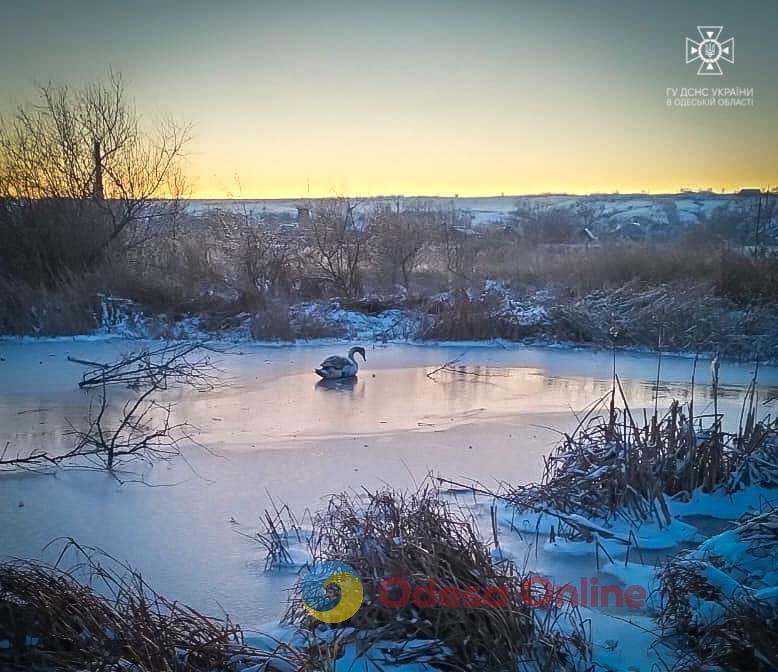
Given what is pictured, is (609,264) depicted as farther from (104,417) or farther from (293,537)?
→ (293,537)

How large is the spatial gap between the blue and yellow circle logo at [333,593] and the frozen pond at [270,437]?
29cm

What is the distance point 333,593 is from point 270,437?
3.14 meters

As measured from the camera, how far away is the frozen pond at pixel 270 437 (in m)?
3.76

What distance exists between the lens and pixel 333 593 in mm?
2918

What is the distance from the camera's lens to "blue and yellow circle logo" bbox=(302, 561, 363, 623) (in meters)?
2.82

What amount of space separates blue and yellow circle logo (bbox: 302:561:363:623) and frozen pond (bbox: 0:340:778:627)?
0.29 meters

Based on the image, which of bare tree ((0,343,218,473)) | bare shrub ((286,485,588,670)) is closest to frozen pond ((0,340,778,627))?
bare tree ((0,343,218,473))

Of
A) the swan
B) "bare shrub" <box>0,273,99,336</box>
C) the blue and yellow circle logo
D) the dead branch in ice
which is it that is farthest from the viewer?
"bare shrub" <box>0,273,99,336</box>

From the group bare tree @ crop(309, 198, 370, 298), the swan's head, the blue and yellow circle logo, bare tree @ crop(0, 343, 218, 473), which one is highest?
bare tree @ crop(309, 198, 370, 298)

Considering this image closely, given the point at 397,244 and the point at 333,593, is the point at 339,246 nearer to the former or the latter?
the point at 397,244

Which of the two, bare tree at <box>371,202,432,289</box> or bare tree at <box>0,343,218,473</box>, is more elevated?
bare tree at <box>371,202,432,289</box>

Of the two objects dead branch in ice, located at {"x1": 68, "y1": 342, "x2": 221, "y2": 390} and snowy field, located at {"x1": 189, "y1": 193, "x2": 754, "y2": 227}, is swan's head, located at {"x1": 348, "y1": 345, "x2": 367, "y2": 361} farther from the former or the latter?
snowy field, located at {"x1": 189, "y1": 193, "x2": 754, "y2": 227}

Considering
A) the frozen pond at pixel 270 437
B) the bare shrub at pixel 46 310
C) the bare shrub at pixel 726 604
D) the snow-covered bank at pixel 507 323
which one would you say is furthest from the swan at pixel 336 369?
the bare shrub at pixel 726 604

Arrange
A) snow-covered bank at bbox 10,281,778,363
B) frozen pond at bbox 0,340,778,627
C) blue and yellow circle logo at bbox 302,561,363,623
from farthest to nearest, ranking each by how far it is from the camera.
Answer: snow-covered bank at bbox 10,281,778,363 < frozen pond at bbox 0,340,778,627 < blue and yellow circle logo at bbox 302,561,363,623
